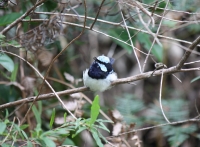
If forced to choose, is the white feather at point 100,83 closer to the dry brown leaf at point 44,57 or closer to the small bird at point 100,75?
the small bird at point 100,75

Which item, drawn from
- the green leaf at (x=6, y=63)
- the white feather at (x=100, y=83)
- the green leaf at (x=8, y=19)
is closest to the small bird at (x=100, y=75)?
the white feather at (x=100, y=83)

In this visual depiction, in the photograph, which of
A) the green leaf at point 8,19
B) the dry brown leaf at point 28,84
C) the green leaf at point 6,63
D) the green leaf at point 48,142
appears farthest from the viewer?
the dry brown leaf at point 28,84

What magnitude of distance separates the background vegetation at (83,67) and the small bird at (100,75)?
0.09m

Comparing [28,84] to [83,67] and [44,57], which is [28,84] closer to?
[44,57]

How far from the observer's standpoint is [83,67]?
13.1 feet

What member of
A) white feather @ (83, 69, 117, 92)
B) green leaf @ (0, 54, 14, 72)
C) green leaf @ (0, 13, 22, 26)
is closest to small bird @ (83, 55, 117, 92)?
white feather @ (83, 69, 117, 92)

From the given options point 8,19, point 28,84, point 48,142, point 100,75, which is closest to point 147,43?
point 100,75

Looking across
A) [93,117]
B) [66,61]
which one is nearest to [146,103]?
[66,61]

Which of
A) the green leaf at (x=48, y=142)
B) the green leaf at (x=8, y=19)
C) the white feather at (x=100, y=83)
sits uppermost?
the green leaf at (x=8, y=19)

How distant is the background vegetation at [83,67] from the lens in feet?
5.89

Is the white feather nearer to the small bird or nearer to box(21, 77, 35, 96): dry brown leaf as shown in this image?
the small bird

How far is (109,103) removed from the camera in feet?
13.3

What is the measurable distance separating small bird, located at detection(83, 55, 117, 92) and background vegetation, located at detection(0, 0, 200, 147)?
9cm

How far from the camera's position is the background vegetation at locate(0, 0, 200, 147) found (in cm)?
180
